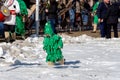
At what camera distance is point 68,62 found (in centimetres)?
1177

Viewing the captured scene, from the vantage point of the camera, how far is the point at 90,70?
33.7 ft

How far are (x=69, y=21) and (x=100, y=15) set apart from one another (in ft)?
14.4

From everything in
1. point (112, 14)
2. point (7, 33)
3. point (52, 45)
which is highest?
point (112, 14)

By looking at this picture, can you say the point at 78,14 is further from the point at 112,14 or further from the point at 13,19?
the point at 13,19

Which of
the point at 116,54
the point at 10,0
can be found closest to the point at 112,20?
the point at 10,0

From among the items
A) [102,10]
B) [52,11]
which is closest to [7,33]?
[52,11]

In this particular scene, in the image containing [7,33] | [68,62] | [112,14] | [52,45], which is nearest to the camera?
[52,45]

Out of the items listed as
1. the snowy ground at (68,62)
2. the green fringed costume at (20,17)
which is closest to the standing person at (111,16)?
the snowy ground at (68,62)

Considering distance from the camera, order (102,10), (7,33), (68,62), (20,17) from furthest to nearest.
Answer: (102,10) < (20,17) < (7,33) < (68,62)

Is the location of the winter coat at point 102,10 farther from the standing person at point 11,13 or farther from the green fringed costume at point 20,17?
the standing person at point 11,13

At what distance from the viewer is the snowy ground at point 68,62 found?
369 inches

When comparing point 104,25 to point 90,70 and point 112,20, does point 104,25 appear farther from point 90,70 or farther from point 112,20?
point 90,70

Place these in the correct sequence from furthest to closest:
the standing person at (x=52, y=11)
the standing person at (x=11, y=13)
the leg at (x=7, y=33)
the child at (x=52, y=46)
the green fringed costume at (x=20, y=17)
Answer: the standing person at (x=52, y=11), the green fringed costume at (x=20, y=17), the leg at (x=7, y=33), the standing person at (x=11, y=13), the child at (x=52, y=46)

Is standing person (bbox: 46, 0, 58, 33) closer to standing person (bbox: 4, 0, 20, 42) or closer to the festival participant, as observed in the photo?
the festival participant
